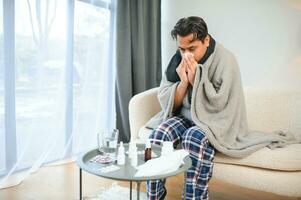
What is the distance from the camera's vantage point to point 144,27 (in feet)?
8.82

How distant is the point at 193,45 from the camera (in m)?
1.61

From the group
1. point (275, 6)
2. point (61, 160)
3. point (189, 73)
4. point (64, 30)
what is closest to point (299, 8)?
point (275, 6)

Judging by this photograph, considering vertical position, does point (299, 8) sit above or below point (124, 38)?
above

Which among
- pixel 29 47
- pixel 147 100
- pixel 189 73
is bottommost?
pixel 147 100

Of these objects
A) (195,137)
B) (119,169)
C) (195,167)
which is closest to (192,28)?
(195,137)

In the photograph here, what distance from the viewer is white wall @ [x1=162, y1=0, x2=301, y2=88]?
7.37 feet

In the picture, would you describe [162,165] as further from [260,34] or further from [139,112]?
[260,34]

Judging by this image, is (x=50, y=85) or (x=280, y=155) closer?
(x=280, y=155)

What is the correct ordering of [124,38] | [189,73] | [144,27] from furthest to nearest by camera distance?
[144,27] → [124,38] → [189,73]

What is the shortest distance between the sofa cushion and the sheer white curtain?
1.22 meters

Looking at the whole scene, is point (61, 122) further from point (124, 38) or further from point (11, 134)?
point (124, 38)

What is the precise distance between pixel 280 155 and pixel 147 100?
32.4 inches

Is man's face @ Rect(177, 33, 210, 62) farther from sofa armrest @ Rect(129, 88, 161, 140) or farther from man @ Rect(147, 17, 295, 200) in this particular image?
sofa armrest @ Rect(129, 88, 161, 140)

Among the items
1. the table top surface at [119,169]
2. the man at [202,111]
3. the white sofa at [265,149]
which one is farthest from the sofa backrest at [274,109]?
the table top surface at [119,169]
